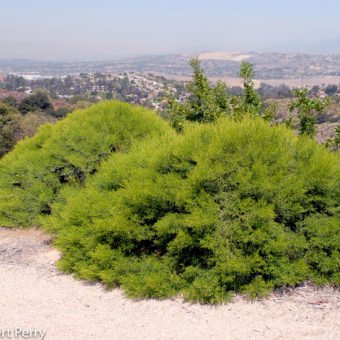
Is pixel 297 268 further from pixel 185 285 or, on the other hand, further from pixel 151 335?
pixel 151 335

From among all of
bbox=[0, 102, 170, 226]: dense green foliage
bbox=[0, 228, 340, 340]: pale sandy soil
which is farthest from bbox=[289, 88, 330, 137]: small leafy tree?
bbox=[0, 228, 340, 340]: pale sandy soil

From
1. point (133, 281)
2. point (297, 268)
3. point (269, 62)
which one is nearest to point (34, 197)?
point (133, 281)

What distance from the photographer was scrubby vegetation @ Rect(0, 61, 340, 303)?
591 centimetres

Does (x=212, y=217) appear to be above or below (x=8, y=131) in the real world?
above

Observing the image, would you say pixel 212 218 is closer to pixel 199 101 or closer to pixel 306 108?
pixel 306 108

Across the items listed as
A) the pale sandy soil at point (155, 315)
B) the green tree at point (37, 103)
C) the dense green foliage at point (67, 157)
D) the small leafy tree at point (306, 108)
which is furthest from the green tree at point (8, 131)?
the pale sandy soil at point (155, 315)

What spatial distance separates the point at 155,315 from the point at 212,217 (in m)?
1.50

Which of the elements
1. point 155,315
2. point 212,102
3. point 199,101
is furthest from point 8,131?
point 155,315

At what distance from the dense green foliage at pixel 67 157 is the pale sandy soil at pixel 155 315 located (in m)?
3.06

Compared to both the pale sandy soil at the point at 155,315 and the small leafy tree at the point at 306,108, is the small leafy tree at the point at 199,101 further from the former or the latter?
the pale sandy soil at the point at 155,315

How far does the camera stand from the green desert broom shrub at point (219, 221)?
5.91 metres

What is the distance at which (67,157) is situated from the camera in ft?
31.1

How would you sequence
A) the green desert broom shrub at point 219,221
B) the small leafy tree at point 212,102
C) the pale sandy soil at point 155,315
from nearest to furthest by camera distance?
the pale sandy soil at point 155,315, the green desert broom shrub at point 219,221, the small leafy tree at point 212,102

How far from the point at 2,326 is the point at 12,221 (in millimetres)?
4505
